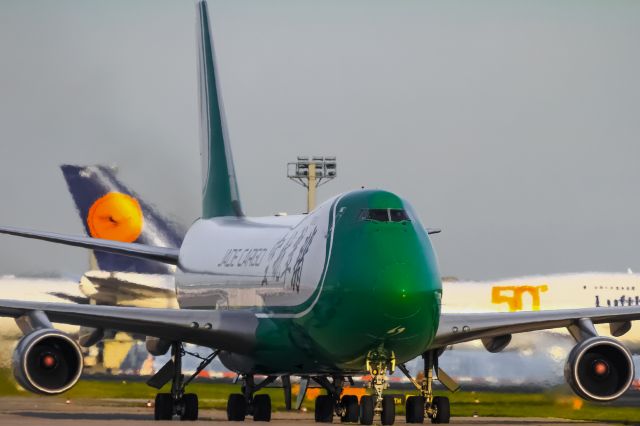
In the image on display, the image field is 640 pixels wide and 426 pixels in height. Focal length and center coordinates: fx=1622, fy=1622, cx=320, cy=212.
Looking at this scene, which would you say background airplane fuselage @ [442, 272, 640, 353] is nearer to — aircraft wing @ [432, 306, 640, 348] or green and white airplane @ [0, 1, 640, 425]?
green and white airplane @ [0, 1, 640, 425]

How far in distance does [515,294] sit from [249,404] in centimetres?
3499

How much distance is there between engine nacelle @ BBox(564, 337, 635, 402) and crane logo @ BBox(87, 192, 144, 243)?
35.7m

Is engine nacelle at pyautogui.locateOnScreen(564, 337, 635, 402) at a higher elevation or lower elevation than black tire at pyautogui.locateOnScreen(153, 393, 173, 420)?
higher

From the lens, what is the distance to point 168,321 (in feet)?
110

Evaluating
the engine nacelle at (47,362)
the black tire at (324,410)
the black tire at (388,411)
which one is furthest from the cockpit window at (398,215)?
the engine nacelle at (47,362)

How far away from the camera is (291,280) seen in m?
32.1

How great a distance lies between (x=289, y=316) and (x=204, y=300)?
7.45 m

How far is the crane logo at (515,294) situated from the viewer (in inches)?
2741

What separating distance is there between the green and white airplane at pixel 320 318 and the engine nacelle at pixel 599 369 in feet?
0.07

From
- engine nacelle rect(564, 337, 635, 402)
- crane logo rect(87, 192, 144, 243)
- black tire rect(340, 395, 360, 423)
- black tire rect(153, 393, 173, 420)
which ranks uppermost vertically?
crane logo rect(87, 192, 144, 243)

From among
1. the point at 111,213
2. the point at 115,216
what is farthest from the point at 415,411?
the point at 111,213

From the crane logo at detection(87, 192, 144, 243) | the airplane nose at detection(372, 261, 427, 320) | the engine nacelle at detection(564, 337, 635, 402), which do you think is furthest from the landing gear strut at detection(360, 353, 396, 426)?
the crane logo at detection(87, 192, 144, 243)

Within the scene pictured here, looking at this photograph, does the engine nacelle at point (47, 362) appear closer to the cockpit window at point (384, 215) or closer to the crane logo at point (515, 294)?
the cockpit window at point (384, 215)

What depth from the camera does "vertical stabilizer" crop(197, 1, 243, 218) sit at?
1741 inches
